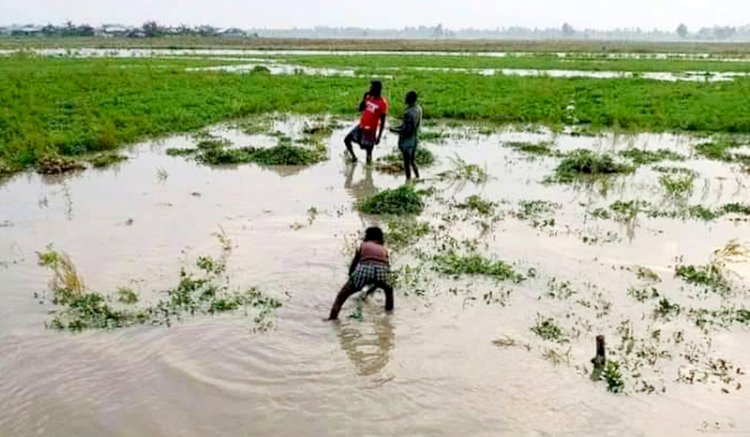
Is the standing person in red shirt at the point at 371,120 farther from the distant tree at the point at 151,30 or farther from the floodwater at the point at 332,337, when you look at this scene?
the distant tree at the point at 151,30

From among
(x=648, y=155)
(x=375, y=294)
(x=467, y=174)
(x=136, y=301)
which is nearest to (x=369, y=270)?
(x=375, y=294)

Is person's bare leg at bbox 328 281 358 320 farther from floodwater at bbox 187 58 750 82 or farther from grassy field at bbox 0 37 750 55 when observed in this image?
grassy field at bbox 0 37 750 55

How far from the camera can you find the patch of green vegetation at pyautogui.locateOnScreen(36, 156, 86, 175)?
1331 cm

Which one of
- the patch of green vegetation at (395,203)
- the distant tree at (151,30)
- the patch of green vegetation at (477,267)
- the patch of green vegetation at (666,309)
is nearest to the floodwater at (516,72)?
the patch of green vegetation at (395,203)

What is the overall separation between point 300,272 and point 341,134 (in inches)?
402

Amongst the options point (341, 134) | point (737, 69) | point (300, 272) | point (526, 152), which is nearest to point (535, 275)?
point (300, 272)

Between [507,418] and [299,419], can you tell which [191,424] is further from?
[507,418]

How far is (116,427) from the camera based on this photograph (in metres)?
5.27

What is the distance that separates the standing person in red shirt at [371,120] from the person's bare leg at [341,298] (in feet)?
22.0

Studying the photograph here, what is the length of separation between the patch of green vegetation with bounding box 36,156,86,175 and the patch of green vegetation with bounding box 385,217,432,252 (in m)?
6.77

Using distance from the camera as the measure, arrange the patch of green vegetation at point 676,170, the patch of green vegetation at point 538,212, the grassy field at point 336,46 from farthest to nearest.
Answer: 1. the grassy field at point 336,46
2. the patch of green vegetation at point 676,170
3. the patch of green vegetation at point 538,212

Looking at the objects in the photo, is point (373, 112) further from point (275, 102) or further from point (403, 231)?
point (275, 102)

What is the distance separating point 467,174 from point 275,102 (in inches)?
447

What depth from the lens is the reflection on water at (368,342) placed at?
630 cm
